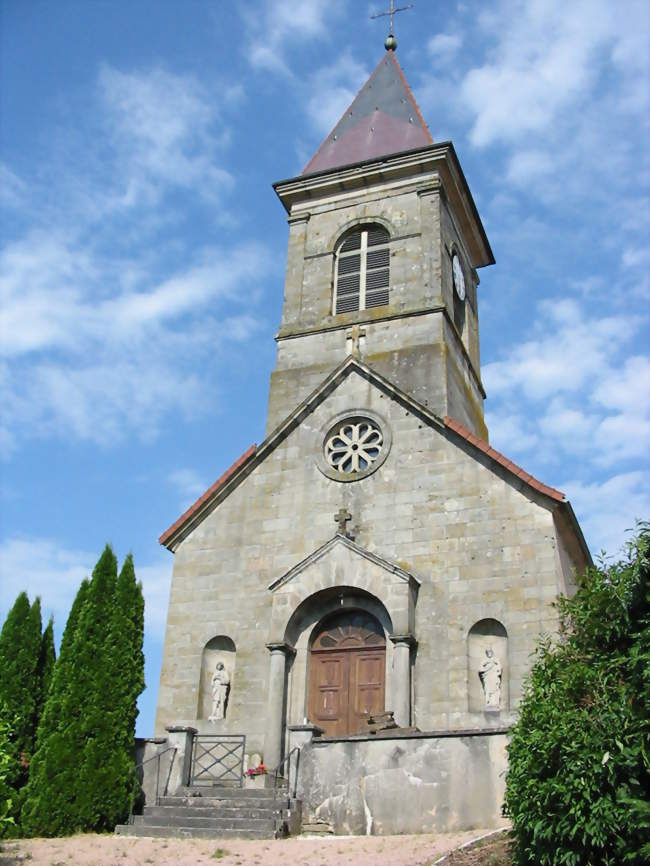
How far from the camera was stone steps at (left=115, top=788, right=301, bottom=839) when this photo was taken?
45.5 feet

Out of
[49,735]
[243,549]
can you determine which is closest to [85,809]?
[49,735]

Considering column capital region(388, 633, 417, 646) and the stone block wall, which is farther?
column capital region(388, 633, 417, 646)

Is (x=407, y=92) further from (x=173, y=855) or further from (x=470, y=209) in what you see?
(x=173, y=855)

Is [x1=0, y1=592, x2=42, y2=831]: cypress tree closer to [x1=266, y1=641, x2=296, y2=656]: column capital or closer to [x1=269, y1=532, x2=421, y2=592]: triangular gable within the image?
[x1=266, y1=641, x2=296, y2=656]: column capital

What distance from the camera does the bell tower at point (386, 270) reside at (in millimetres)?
22375

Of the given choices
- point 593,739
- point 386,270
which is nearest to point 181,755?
point 593,739

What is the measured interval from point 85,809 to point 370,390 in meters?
10.1

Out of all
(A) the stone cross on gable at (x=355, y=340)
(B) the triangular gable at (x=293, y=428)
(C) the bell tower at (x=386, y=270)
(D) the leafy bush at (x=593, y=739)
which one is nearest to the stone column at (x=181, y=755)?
(B) the triangular gable at (x=293, y=428)

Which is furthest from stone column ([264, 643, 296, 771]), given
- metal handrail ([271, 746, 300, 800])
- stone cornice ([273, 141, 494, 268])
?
stone cornice ([273, 141, 494, 268])

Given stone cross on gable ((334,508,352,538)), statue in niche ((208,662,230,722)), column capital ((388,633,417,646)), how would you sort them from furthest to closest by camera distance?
stone cross on gable ((334,508,352,538)) < statue in niche ((208,662,230,722)) < column capital ((388,633,417,646))

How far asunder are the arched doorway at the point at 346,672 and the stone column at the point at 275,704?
65 centimetres

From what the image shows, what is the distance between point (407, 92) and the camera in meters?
29.6

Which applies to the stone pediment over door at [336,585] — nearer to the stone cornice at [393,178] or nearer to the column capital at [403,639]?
the column capital at [403,639]

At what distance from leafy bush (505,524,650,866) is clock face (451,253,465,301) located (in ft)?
51.7
